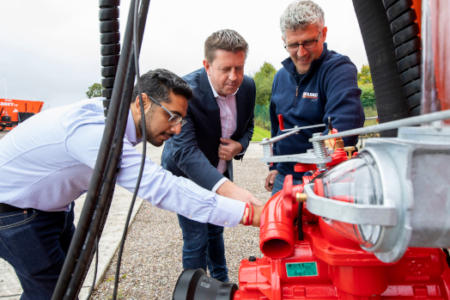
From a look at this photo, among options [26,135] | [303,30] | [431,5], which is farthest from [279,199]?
[26,135]

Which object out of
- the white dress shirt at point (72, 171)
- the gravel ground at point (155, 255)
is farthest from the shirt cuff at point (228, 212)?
the gravel ground at point (155, 255)

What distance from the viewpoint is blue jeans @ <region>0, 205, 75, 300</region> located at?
1.55 metres

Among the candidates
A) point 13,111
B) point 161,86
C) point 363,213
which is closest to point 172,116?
point 161,86

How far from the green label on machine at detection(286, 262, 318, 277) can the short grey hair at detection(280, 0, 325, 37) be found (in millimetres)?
1271

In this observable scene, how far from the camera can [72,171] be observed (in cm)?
148

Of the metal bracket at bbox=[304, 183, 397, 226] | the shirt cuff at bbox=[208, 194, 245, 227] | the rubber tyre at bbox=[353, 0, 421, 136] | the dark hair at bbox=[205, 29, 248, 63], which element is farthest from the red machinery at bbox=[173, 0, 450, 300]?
the dark hair at bbox=[205, 29, 248, 63]

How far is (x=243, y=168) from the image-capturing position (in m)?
7.79

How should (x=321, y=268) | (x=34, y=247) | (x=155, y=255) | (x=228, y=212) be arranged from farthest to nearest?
(x=155, y=255) < (x=34, y=247) < (x=228, y=212) < (x=321, y=268)

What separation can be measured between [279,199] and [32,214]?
1.37 metres

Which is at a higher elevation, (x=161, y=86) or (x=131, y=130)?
(x=161, y=86)

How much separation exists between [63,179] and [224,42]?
1.15m

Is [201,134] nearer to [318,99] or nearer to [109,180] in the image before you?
[318,99]

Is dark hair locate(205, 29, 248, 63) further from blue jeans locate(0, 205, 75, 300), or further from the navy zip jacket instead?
blue jeans locate(0, 205, 75, 300)

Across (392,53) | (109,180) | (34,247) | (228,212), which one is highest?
(392,53)
